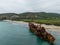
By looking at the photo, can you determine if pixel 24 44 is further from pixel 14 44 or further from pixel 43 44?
pixel 43 44

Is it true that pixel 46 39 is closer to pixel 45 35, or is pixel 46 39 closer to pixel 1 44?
pixel 45 35

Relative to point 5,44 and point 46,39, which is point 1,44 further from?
point 46,39

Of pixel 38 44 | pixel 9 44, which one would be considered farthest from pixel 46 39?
pixel 9 44

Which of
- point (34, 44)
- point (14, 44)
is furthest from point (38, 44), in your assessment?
point (14, 44)

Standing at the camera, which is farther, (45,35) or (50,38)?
(45,35)

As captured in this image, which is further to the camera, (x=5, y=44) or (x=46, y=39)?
(x=46, y=39)

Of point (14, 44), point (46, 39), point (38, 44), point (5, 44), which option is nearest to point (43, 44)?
point (38, 44)

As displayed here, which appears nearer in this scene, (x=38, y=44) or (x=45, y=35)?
(x=38, y=44)
